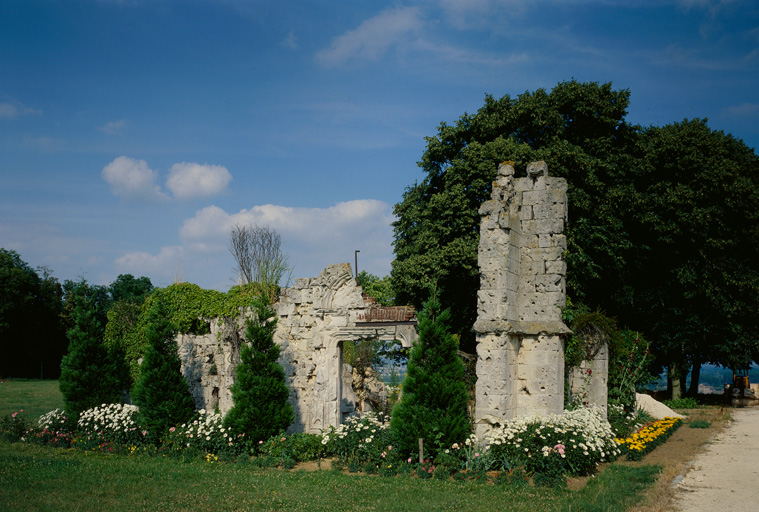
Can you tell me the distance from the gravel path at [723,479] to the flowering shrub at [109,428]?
1103 cm

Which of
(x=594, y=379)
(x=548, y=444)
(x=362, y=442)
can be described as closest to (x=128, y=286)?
(x=362, y=442)

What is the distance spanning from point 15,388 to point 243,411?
21764 mm

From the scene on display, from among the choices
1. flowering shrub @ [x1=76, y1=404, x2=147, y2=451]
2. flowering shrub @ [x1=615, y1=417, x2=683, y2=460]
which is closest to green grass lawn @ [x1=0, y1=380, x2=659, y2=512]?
flowering shrub @ [x1=615, y1=417, x2=683, y2=460]

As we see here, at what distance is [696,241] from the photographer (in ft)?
73.0

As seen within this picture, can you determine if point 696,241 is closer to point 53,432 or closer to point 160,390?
point 160,390

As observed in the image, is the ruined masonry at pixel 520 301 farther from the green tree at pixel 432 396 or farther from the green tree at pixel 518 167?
the green tree at pixel 518 167

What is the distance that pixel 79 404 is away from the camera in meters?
14.8

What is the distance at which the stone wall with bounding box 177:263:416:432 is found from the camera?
14.3m

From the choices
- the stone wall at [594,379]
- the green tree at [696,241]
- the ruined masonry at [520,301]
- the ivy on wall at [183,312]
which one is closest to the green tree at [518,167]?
the green tree at [696,241]

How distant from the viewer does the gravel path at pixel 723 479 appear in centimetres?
881

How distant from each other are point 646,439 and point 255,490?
8.77 m

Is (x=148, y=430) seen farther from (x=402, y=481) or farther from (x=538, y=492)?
(x=538, y=492)

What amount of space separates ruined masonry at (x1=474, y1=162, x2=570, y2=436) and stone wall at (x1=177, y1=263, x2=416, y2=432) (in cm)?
265

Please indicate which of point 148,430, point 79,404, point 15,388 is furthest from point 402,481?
point 15,388
